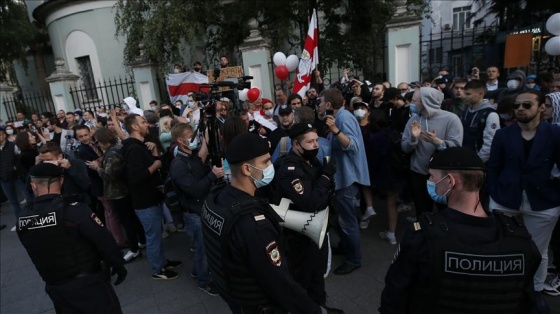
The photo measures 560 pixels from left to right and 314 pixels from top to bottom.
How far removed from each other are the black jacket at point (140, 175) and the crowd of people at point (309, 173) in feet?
0.04

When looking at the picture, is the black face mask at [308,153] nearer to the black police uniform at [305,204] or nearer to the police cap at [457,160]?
the black police uniform at [305,204]

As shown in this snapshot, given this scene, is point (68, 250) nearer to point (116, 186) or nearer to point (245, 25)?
point (116, 186)

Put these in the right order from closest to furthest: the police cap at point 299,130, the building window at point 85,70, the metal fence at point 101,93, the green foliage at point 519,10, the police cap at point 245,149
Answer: the police cap at point 245,149
the police cap at point 299,130
the metal fence at point 101,93
the green foliage at point 519,10
the building window at point 85,70

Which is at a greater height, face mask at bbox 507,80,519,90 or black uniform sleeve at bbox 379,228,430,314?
face mask at bbox 507,80,519,90

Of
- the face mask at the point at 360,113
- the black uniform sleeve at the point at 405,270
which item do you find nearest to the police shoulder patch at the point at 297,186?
the black uniform sleeve at the point at 405,270

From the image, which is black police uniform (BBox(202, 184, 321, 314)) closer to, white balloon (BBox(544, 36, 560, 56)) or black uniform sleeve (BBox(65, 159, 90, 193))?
black uniform sleeve (BBox(65, 159, 90, 193))

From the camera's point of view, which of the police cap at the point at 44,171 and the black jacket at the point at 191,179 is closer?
the police cap at the point at 44,171

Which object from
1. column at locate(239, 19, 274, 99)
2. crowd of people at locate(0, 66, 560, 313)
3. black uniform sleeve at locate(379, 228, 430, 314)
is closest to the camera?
black uniform sleeve at locate(379, 228, 430, 314)

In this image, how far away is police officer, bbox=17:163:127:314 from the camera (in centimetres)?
246

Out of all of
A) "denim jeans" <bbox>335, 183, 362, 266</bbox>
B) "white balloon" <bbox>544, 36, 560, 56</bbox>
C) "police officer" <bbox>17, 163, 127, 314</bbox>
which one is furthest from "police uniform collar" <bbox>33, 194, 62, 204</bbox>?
"white balloon" <bbox>544, 36, 560, 56</bbox>

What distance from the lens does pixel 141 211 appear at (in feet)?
13.2

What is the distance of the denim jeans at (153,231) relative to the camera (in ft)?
13.3

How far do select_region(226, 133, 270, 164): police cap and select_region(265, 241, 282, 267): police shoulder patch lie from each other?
517 millimetres

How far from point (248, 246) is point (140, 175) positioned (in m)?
2.55
